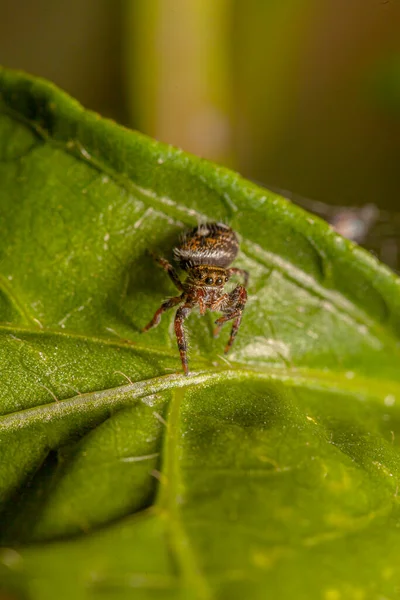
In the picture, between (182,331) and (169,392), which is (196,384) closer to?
(169,392)

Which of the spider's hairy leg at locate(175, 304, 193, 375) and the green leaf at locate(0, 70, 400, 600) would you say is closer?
the green leaf at locate(0, 70, 400, 600)

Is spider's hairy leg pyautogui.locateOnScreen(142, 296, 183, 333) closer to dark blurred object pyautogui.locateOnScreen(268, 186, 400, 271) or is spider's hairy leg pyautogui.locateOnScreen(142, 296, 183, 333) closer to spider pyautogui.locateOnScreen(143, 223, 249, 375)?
spider pyautogui.locateOnScreen(143, 223, 249, 375)

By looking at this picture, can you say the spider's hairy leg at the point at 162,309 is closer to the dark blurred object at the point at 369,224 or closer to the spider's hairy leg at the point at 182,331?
the spider's hairy leg at the point at 182,331

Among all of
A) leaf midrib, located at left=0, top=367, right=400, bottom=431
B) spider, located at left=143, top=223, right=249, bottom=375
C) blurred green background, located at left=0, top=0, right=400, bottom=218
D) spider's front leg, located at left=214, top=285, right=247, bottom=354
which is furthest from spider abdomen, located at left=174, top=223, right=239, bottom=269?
blurred green background, located at left=0, top=0, right=400, bottom=218

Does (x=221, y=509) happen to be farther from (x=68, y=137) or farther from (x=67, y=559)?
(x=68, y=137)

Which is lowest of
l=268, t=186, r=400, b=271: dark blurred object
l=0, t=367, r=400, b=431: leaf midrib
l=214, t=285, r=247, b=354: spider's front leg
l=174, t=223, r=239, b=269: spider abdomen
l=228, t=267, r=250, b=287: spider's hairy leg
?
l=268, t=186, r=400, b=271: dark blurred object

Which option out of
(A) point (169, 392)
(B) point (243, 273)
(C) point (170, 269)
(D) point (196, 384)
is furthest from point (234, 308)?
(A) point (169, 392)
